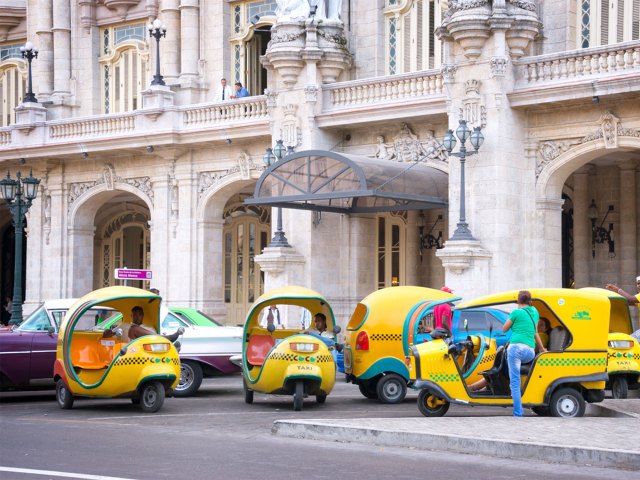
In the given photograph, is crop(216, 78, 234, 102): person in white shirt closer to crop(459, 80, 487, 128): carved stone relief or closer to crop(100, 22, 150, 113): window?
crop(100, 22, 150, 113): window

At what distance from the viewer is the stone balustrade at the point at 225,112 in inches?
1224

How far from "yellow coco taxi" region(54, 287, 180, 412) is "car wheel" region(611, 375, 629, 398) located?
6.03 meters

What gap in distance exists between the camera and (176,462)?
11883 millimetres

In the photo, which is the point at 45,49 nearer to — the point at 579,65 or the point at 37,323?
the point at 579,65

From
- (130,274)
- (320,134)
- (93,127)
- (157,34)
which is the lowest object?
(130,274)

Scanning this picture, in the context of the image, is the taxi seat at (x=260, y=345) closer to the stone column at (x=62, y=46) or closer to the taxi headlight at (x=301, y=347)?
the taxi headlight at (x=301, y=347)

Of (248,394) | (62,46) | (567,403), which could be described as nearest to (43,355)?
(248,394)

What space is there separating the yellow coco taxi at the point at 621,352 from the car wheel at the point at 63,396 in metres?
7.39

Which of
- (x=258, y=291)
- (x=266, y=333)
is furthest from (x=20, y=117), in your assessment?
(x=266, y=333)

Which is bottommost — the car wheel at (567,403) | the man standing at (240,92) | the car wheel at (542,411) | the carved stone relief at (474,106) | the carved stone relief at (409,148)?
the car wheel at (542,411)

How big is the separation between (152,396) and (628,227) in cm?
1464

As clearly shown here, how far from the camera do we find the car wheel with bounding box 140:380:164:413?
56.0ft

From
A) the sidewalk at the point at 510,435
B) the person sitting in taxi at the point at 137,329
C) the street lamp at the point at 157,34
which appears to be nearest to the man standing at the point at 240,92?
the street lamp at the point at 157,34

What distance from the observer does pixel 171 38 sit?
116 feet
